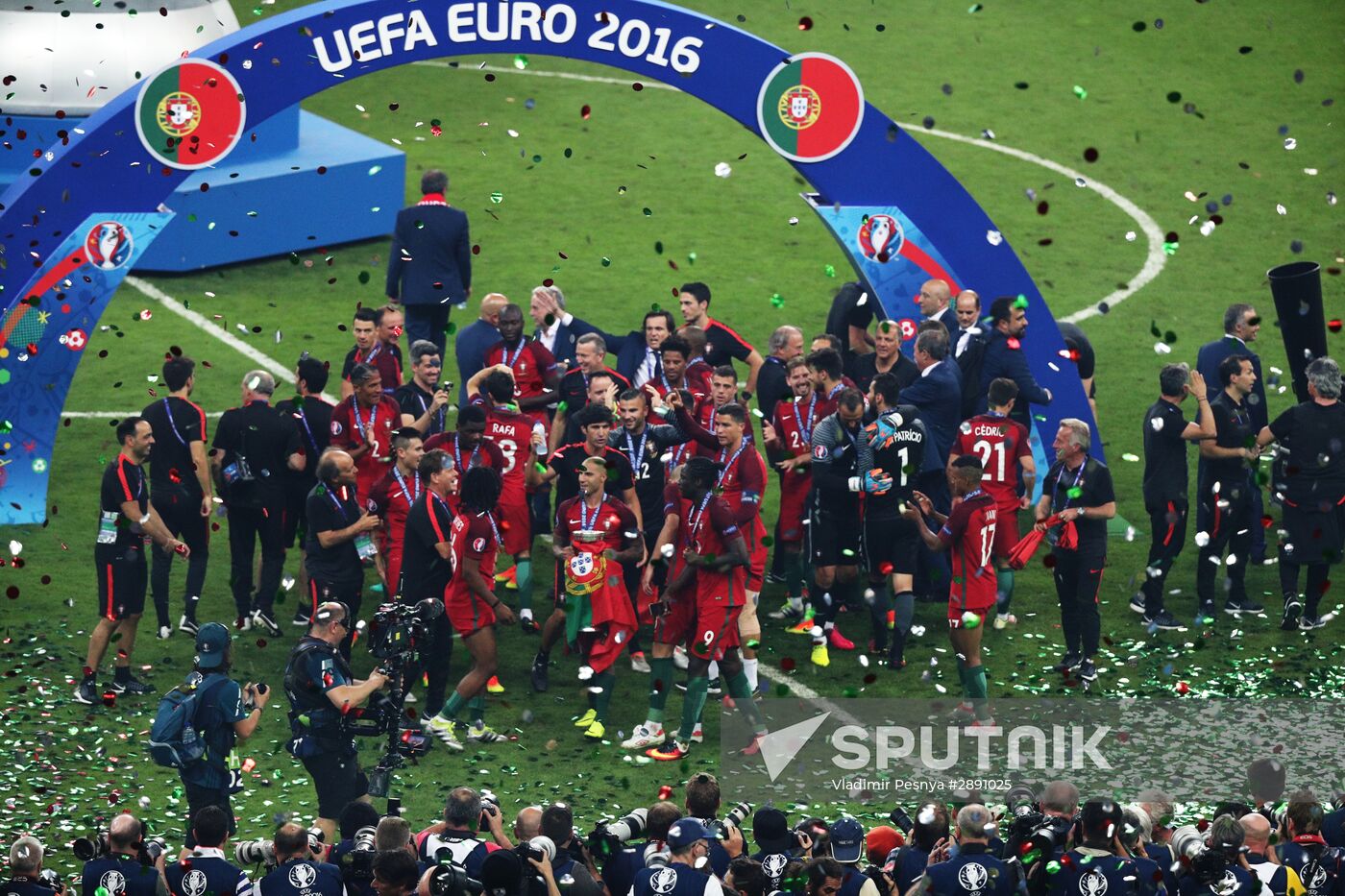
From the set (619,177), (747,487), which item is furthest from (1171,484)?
(619,177)

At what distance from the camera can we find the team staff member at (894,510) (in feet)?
49.8

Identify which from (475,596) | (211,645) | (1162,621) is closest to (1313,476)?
(1162,621)

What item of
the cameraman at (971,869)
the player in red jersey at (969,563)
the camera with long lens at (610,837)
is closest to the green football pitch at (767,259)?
the player in red jersey at (969,563)

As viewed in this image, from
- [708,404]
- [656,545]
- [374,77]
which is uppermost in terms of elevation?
[374,77]

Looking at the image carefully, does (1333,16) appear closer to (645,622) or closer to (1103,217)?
(1103,217)

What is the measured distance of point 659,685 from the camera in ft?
46.1

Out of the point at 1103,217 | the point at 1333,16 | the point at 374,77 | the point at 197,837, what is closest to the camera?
the point at 197,837

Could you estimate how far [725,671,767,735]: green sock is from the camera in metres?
14.3

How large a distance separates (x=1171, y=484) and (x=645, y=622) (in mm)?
4083

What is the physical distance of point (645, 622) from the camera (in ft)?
52.7

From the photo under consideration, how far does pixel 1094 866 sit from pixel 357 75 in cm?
914

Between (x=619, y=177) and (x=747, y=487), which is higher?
(x=619, y=177)

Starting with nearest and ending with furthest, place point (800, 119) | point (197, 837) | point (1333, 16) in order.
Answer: point (197, 837)
point (800, 119)
point (1333, 16)

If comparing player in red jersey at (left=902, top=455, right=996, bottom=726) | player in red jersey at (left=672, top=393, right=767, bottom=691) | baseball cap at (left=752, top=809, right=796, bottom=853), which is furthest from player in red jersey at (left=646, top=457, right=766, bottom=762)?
baseball cap at (left=752, top=809, right=796, bottom=853)
